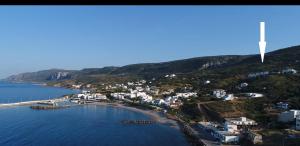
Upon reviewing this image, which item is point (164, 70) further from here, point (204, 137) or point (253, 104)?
point (204, 137)

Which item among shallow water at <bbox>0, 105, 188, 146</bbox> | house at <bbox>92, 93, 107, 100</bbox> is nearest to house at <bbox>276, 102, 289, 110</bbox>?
shallow water at <bbox>0, 105, 188, 146</bbox>

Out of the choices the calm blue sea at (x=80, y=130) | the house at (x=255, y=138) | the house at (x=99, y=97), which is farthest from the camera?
the house at (x=99, y=97)

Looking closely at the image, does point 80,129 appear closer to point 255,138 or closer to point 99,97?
point 255,138

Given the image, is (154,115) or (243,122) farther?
(154,115)

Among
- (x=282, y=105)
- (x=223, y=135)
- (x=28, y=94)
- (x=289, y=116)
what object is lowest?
(x=223, y=135)

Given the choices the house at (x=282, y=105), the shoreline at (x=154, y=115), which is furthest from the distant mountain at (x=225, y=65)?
the house at (x=282, y=105)

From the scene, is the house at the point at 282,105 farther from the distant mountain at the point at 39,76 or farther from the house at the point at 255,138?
the distant mountain at the point at 39,76

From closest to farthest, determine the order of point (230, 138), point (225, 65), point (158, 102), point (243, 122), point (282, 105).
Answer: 1. point (230, 138)
2. point (243, 122)
3. point (282, 105)
4. point (158, 102)
5. point (225, 65)

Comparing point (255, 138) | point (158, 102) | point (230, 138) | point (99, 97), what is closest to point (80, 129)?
point (230, 138)

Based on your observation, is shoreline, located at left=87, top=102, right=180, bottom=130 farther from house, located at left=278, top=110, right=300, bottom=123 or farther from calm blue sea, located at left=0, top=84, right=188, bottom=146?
house, located at left=278, top=110, right=300, bottom=123
